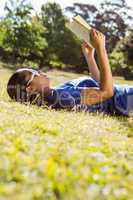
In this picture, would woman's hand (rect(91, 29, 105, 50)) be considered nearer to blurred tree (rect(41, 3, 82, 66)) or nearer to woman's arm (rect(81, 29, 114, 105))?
woman's arm (rect(81, 29, 114, 105))

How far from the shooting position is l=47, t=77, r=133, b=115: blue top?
8.38 meters

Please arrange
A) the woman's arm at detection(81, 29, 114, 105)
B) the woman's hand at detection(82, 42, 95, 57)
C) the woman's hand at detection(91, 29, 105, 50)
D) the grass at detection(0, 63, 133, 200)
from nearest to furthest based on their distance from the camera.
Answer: the grass at detection(0, 63, 133, 200) < the woman's arm at detection(81, 29, 114, 105) < the woman's hand at detection(91, 29, 105, 50) < the woman's hand at detection(82, 42, 95, 57)

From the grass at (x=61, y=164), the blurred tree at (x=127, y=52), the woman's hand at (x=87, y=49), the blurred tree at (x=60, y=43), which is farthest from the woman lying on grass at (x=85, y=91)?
the blurred tree at (x=60, y=43)

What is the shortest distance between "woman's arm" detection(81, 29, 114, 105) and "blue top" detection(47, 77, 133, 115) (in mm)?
144

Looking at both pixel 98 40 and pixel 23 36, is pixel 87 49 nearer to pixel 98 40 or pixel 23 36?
pixel 98 40

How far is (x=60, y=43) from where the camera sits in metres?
77.0

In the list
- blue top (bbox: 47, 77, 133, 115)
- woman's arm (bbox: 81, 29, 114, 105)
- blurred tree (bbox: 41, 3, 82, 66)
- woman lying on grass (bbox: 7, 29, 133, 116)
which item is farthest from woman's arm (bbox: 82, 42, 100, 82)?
blurred tree (bbox: 41, 3, 82, 66)

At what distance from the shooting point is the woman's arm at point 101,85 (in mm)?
8181

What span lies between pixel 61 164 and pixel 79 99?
479cm

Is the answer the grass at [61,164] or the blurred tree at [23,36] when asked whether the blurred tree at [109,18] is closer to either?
the blurred tree at [23,36]

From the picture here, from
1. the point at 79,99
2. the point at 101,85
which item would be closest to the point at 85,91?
the point at 79,99

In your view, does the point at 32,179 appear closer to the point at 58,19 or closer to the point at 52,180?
the point at 52,180

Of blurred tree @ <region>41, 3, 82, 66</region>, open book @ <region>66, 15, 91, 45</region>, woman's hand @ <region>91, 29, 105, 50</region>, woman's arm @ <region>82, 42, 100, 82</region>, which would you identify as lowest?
blurred tree @ <region>41, 3, 82, 66</region>

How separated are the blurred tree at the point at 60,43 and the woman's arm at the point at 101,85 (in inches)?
2479
